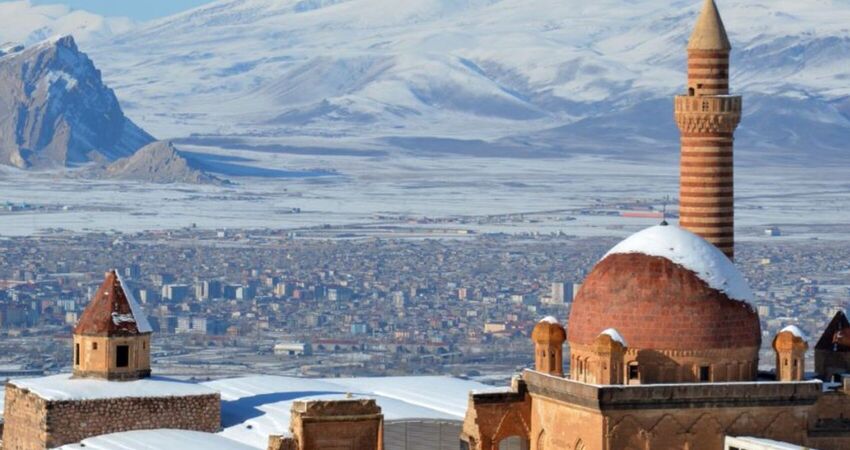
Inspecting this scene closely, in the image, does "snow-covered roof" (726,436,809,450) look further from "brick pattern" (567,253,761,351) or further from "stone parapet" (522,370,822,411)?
"brick pattern" (567,253,761,351)

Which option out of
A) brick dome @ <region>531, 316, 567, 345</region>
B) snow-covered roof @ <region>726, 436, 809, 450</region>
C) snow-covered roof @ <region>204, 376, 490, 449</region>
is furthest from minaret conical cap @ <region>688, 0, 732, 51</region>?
snow-covered roof @ <region>726, 436, 809, 450</region>

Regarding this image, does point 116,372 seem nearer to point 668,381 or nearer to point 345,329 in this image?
point 668,381

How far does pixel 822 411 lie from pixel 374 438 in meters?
7.29

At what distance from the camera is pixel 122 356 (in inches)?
2222

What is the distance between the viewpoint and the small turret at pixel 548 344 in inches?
1902

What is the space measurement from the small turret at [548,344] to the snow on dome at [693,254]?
6.27ft

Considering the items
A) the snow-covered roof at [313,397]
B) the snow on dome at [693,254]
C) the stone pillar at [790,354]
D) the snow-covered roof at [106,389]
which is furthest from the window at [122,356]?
the stone pillar at [790,354]

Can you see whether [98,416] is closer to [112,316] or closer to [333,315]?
[112,316]

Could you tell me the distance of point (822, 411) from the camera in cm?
4781

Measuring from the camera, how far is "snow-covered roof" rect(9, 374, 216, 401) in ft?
180

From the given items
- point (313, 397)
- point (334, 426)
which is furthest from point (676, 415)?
point (313, 397)

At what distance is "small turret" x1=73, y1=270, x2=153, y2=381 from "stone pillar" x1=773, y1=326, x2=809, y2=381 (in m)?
14.4

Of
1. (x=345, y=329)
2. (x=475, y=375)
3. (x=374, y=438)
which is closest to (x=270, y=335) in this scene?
(x=345, y=329)

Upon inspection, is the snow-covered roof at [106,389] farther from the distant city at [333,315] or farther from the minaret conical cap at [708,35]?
the distant city at [333,315]
